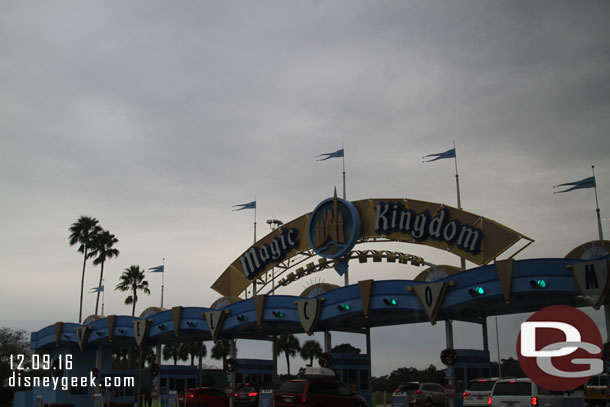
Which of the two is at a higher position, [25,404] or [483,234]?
[483,234]

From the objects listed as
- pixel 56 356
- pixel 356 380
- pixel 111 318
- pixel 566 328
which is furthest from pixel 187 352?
pixel 566 328

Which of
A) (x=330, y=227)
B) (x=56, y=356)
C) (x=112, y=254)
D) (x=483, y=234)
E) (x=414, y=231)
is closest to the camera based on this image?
(x=483, y=234)

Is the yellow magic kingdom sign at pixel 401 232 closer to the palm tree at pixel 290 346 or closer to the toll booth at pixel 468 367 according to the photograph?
the toll booth at pixel 468 367

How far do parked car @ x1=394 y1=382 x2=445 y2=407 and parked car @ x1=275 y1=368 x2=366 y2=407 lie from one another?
25.0ft

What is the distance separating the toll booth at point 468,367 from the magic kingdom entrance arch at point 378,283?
1.94 m

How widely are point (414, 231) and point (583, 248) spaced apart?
948 centimetres

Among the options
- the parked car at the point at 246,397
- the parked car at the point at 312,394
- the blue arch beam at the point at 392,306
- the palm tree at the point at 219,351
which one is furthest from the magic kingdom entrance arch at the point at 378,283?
the palm tree at the point at 219,351

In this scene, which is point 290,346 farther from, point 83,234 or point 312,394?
point 312,394

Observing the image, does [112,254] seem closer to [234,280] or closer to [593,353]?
[234,280]

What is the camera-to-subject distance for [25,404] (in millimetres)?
48406

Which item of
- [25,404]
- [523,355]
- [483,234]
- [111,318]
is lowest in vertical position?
[25,404]

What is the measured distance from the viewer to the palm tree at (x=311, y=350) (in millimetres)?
73812

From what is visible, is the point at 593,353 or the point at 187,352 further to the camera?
the point at 187,352

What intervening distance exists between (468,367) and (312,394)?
41.3 feet
